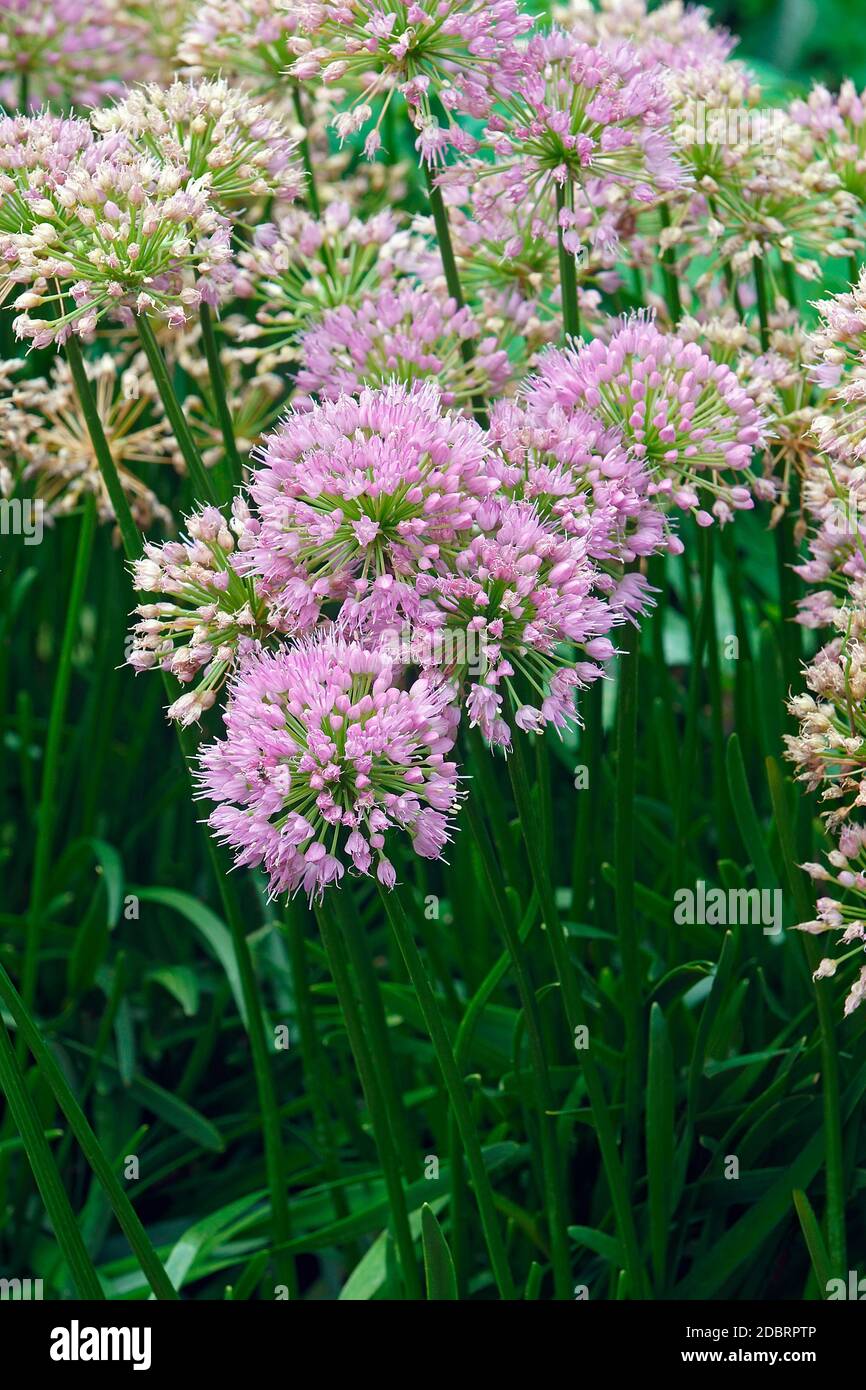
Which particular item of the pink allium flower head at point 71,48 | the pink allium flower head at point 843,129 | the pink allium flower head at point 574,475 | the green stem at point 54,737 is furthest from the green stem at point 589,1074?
the pink allium flower head at point 71,48

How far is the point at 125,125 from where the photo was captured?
1758mm

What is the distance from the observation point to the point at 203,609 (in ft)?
4.99

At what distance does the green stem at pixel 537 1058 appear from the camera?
61.6 inches

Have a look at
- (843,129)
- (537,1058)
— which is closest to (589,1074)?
(537,1058)

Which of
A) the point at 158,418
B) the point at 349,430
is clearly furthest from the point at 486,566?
the point at 158,418

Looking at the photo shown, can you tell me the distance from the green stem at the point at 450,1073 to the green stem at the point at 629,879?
0.34 m

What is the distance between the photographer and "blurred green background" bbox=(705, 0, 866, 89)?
7.25 metres

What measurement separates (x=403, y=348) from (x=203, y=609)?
498 mm

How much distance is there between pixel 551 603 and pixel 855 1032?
80cm

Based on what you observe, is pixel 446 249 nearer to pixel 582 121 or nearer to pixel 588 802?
pixel 582 121

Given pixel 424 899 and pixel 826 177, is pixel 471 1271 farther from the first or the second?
pixel 826 177

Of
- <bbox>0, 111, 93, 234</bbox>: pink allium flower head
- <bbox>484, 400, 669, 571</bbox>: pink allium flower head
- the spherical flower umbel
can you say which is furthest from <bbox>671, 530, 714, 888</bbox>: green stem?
<bbox>0, 111, 93, 234</bbox>: pink allium flower head

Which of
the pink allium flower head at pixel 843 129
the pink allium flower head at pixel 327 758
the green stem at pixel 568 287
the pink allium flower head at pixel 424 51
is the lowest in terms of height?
the pink allium flower head at pixel 327 758

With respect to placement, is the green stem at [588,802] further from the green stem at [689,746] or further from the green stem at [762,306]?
the green stem at [762,306]
